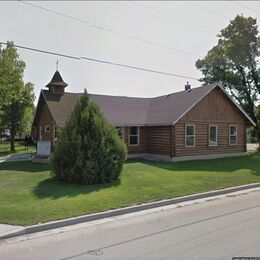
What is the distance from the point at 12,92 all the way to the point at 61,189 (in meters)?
19.7

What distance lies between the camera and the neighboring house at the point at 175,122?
21.9m

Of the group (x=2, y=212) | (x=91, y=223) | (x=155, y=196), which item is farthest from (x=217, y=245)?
(x=2, y=212)

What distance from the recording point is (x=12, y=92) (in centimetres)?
2847

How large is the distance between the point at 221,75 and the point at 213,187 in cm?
2652

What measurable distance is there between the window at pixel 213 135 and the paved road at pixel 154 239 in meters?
14.9

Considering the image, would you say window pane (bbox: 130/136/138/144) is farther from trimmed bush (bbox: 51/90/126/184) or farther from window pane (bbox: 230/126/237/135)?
trimmed bush (bbox: 51/90/126/184)

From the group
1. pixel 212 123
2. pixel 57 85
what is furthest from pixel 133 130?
pixel 57 85

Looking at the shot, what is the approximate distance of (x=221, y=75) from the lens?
3634cm

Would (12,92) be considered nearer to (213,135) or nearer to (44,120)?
(44,120)

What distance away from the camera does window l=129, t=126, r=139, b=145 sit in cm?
2359

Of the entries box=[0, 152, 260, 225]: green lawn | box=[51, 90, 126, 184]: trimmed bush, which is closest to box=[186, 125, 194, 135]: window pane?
box=[0, 152, 260, 225]: green lawn

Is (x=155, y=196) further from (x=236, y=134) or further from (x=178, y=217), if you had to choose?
(x=236, y=134)

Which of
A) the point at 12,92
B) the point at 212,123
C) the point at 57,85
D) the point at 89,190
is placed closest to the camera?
the point at 89,190

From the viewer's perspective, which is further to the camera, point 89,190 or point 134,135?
point 134,135
